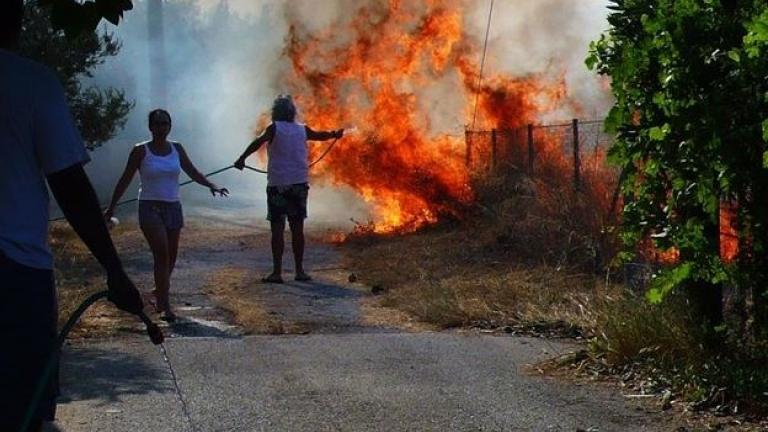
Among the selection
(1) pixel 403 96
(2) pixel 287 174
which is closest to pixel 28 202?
(2) pixel 287 174

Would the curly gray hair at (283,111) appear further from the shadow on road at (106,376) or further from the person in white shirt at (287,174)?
the shadow on road at (106,376)

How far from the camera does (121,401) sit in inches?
246

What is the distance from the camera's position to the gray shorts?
356 inches

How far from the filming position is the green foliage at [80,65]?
14867 mm

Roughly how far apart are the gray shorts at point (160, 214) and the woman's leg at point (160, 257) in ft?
0.14

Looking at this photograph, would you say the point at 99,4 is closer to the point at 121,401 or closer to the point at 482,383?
the point at 121,401

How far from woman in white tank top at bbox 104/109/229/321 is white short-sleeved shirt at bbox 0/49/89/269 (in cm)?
537

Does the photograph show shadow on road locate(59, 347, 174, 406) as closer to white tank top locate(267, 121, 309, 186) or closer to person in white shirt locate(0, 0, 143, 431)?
person in white shirt locate(0, 0, 143, 431)

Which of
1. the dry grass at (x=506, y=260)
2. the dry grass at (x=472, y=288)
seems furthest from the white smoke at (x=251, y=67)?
the dry grass at (x=472, y=288)

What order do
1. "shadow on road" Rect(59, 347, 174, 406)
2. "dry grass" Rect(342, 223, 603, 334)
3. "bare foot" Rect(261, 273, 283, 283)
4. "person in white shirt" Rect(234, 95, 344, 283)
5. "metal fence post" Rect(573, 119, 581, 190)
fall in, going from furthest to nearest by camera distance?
"person in white shirt" Rect(234, 95, 344, 283) < "bare foot" Rect(261, 273, 283, 283) < "metal fence post" Rect(573, 119, 581, 190) < "dry grass" Rect(342, 223, 603, 334) < "shadow on road" Rect(59, 347, 174, 406)

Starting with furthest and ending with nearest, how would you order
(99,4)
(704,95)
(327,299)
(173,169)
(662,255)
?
(327,299), (173,169), (662,255), (704,95), (99,4)

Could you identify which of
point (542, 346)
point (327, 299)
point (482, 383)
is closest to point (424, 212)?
point (327, 299)

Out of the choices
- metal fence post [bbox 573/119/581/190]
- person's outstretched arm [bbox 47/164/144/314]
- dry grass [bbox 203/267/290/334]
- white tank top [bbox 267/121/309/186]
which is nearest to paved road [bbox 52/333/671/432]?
dry grass [bbox 203/267/290/334]

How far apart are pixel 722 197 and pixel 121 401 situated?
3296 millimetres
